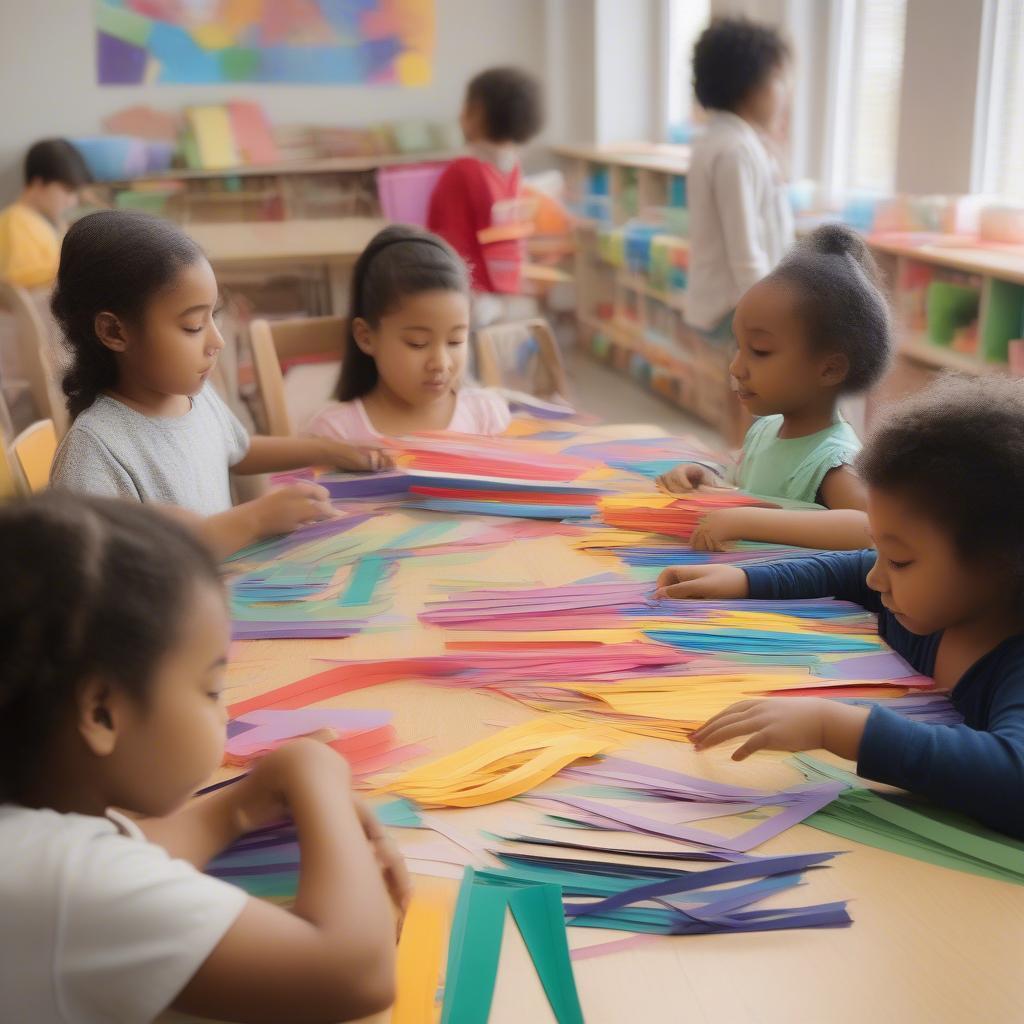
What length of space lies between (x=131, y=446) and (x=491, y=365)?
1283 mm

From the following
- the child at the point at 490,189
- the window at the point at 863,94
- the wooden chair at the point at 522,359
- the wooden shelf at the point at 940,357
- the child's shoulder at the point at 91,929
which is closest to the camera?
the child's shoulder at the point at 91,929

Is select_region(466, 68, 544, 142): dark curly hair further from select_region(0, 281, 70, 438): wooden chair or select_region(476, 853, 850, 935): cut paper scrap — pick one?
select_region(476, 853, 850, 935): cut paper scrap

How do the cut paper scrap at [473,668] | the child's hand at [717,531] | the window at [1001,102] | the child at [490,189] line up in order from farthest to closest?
the child at [490,189]
the window at [1001,102]
the child's hand at [717,531]
the cut paper scrap at [473,668]

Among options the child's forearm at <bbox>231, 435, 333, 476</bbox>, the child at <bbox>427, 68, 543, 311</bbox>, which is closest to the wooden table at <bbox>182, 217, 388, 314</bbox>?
the child at <bbox>427, 68, 543, 311</bbox>

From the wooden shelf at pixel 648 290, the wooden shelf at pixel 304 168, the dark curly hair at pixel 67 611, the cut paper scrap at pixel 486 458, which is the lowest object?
the wooden shelf at pixel 648 290

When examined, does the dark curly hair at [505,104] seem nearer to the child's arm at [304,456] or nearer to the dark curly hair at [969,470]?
the child's arm at [304,456]

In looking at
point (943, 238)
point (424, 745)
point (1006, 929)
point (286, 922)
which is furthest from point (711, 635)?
point (943, 238)

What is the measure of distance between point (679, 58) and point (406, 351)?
555 cm

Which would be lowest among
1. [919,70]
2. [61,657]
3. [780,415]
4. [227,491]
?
[227,491]

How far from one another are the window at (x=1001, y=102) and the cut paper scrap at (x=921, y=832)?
3.73 m

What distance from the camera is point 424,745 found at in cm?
113

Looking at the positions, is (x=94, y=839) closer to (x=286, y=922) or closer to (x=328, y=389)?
(x=286, y=922)

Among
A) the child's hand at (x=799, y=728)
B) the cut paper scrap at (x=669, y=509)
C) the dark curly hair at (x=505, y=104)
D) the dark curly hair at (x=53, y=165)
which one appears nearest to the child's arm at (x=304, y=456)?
the cut paper scrap at (x=669, y=509)

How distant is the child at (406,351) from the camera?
2.39 metres
